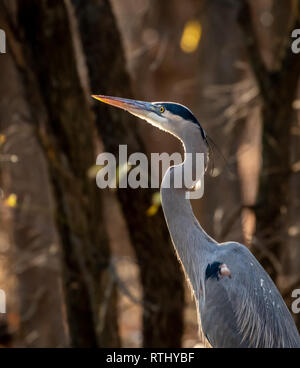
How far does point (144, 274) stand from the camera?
481cm

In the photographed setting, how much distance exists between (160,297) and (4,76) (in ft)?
12.0

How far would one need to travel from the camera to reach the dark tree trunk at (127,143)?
4.71 meters

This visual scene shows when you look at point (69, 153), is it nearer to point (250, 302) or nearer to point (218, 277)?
point (218, 277)

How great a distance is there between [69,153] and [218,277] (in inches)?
56.1

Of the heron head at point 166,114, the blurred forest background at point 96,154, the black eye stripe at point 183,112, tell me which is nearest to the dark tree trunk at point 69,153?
the blurred forest background at point 96,154

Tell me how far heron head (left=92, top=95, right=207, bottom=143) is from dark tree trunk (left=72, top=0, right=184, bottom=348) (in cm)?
94

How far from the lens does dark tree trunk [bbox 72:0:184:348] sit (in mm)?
4707

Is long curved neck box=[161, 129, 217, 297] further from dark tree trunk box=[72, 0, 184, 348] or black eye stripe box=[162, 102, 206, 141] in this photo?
dark tree trunk box=[72, 0, 184, 348]

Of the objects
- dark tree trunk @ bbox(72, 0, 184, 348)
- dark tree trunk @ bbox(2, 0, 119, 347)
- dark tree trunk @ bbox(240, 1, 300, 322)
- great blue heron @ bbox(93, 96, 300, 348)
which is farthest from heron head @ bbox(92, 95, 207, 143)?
Result: dark tree trunk @ bbox(240, 1, 300, 322)

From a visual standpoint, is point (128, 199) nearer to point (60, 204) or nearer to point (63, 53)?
point (60, 204)

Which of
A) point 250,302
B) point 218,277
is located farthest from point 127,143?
point 250,302

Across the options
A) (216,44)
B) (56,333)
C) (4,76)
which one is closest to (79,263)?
(56,333)

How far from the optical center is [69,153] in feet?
14.9

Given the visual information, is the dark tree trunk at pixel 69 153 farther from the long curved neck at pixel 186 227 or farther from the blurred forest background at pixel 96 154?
the long curved neck at pixel 186 227
